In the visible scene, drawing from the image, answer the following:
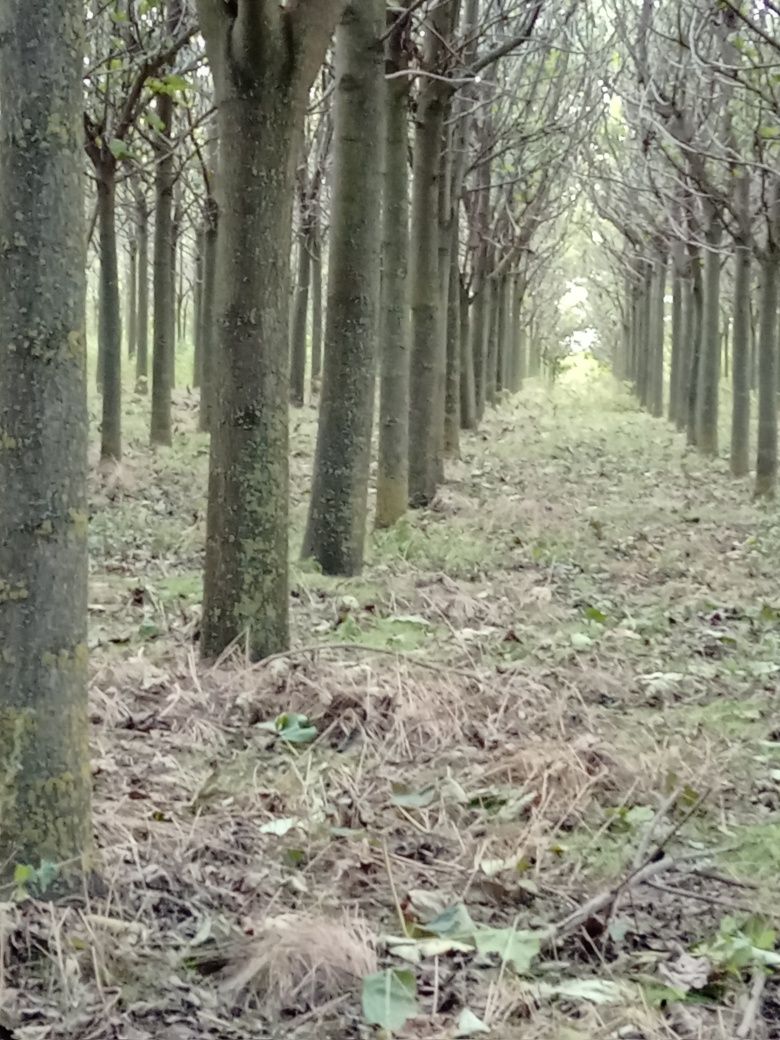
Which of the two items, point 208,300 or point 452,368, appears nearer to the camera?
point 452,368

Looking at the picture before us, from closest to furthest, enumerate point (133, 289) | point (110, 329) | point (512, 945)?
point (512, 945)
point (110, 329)
point (133, 289)

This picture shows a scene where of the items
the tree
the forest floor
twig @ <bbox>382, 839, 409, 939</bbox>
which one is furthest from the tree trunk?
twig @ <bbox>382, 839, 409, 939</bbox>

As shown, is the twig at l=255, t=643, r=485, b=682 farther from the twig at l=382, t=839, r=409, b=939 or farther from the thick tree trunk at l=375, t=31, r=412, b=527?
the thick tree trunk at l=375, t=31, r=412, b=527

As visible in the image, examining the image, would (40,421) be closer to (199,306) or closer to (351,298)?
(351,298)

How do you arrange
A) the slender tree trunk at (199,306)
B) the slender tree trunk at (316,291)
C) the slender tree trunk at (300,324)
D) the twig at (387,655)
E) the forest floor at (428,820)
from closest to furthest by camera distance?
the forest floor at (428,820)
the twig at (387,655)
the slender tree trunk at (300,324)
the slender tree trunk at (199,306)
the slender tree trunk at (316,291)

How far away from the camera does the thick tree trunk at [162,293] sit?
12838 mm

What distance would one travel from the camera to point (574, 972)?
2.66 metres

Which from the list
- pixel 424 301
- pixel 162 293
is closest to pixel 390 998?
pixel 424 301

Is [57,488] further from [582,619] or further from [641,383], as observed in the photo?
[641,383]

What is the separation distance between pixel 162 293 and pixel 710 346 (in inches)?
293

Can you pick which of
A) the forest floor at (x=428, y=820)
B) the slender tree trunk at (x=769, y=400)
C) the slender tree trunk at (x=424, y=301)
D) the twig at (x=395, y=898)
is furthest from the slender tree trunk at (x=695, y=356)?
the twig at (x=395, y=898)

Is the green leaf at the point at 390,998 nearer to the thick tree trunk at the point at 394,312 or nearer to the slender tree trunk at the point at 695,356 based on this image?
the thick tree trunk at the point at 394,312

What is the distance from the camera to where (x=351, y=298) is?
6.80 meters

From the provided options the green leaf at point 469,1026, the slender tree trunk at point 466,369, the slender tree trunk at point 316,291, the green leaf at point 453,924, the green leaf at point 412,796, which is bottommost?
the green leaf at point 469,1026
